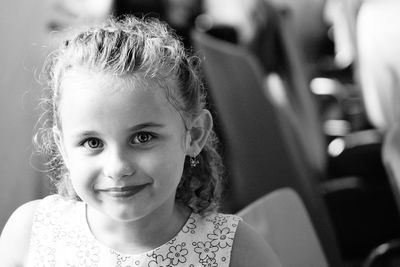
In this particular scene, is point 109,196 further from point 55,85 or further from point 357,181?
point 357,181

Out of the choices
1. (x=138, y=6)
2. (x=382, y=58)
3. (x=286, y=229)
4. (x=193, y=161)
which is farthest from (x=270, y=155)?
(x=138, y=6)

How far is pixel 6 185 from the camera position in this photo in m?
2.53

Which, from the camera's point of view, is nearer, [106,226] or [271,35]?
[106,226]

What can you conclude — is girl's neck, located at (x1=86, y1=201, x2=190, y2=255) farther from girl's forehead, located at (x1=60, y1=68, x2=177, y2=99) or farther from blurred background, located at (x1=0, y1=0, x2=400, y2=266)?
blurred background, located at (x1=0, y1=0, x2=400, y2=266)

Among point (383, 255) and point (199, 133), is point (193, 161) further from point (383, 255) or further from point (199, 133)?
point (383, 255)

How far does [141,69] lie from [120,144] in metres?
0.11

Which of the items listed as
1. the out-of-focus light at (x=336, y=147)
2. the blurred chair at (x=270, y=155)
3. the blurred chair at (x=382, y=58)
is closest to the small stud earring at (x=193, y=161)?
the blurred chair at (x=270, y=155)

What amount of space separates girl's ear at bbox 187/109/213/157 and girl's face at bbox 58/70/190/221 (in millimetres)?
87

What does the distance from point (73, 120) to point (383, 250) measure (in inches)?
41.9

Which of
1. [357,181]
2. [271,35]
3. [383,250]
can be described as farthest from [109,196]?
[271,35]

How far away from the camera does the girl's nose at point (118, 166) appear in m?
1.00

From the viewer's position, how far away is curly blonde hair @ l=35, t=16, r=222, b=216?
3.43ft

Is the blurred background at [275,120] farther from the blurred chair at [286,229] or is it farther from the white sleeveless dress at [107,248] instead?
the white sleeveless dress at [107,248]

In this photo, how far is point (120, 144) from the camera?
3.30 feet
